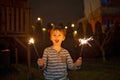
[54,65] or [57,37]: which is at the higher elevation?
[57,37]

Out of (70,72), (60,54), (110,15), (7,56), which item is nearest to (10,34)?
(7,56)

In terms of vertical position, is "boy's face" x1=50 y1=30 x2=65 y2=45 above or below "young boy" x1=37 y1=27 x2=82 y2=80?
above

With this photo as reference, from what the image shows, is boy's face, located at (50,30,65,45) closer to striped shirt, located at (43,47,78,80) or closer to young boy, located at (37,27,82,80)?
young boy, located at (37,27,82,80)

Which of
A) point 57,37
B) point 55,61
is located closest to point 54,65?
point 55,61

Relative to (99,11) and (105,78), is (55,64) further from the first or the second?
(99,11)

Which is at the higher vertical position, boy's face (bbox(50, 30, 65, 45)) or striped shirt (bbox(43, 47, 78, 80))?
boy's face (bbox(50, 30, 65, 45))

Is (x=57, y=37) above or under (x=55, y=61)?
above

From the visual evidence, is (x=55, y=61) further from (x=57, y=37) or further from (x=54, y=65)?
(x=57, y=37)

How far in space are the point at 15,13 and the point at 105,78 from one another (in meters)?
5.19

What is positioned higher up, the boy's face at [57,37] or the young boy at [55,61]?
the boy's face at [57,37]

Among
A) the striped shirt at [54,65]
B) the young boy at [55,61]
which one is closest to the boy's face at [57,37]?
the young boy at [55,61]

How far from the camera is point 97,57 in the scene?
821 inches

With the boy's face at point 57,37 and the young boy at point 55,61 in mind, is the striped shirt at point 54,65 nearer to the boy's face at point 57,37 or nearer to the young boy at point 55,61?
the young boy at point 55,61

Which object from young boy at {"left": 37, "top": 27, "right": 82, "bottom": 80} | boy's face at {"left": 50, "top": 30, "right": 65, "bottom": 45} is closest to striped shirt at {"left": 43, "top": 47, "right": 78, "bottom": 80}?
young boy at {"left": 37, "top": 27, "right": 82, "bottom": 80}
